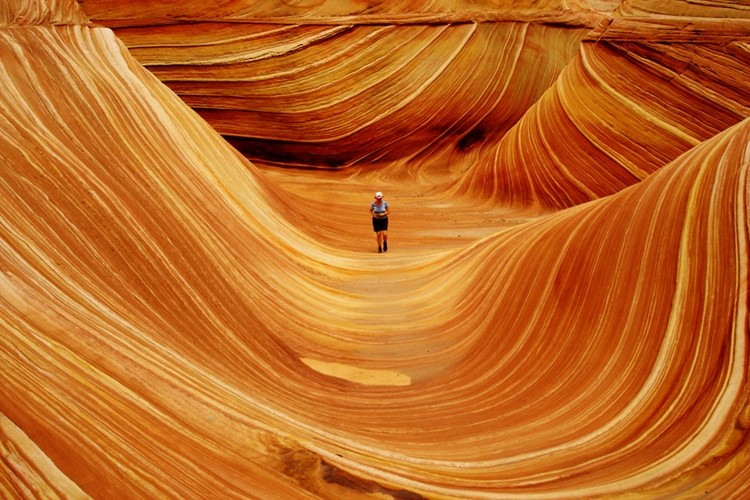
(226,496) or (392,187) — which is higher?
(392,187)

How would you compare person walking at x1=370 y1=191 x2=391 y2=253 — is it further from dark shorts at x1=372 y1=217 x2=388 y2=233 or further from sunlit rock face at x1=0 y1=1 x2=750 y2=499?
sunlit rock face at x1=0 y1=1 x2=750 y2=499

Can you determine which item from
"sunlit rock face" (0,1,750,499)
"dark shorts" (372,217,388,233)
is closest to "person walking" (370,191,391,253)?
"dark shorts" (372,217,388,233)

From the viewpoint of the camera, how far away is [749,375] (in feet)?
7.30

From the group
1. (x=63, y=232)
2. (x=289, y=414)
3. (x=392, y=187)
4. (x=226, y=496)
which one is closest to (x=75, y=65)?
(x=63, y=232)

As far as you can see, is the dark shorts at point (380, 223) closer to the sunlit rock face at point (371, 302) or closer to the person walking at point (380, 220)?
the person walking at point (380, 220)

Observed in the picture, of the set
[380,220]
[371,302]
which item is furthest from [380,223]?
[371,302]

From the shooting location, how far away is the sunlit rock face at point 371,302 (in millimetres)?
1950

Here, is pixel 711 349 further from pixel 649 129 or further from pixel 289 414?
pixel 649 129

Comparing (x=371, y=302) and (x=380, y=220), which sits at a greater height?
(x=380, y=220)

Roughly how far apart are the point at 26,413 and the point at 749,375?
2115mm

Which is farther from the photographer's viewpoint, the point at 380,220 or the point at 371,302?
the point at 380,220

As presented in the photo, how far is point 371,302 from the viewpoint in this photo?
4.26 meters

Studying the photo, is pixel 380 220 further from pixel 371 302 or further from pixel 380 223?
pixel 371 302

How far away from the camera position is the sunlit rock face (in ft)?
6.40
